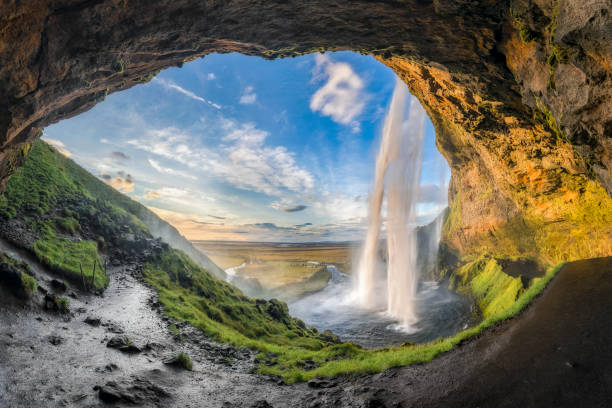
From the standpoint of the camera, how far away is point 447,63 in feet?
50.3

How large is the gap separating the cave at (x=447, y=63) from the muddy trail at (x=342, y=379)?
20 centimetres

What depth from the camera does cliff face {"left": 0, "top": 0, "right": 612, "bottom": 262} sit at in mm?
8883

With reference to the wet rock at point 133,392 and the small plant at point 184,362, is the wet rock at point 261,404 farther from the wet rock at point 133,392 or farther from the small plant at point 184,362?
the small plant at point 184,362

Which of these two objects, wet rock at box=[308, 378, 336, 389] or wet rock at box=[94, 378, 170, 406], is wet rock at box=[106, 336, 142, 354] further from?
wet rock at box=[308, 378, 336, 389]

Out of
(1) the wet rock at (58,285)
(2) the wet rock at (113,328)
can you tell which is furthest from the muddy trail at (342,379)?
(1) the wet rock at (58,285)

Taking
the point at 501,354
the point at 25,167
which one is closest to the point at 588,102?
the point at 501,354

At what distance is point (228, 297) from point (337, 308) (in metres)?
22.3

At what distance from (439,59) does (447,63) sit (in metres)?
0.56

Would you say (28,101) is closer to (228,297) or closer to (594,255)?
(228,297)

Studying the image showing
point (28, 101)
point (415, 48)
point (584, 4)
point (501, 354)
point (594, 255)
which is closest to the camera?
point (584, 4)

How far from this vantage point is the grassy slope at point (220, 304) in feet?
39.0

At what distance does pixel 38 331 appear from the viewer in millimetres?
10859

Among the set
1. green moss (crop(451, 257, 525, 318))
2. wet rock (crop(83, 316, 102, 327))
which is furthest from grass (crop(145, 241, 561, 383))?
wet rock (crop(83, 316, 102, 327))

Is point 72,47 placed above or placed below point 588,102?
above
